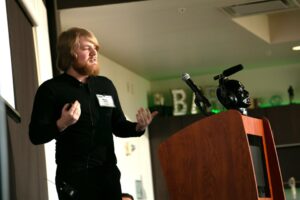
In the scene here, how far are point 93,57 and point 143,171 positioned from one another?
6.59 m

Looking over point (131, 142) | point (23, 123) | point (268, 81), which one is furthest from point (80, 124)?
point (268, 81)

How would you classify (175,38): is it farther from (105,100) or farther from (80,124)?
(80,124)

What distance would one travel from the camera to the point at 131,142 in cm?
862

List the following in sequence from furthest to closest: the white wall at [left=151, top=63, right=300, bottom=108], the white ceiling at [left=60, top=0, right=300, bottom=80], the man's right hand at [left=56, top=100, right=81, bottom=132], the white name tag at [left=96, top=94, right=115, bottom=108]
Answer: the white wall at [left=151, top=63, right=300, bottom=108] < the white ceiling at [left=60, top=0, right=300, bottom=80] < the white name tag at [left=96, top=94, right=115, bottom=108] < the man's right hand at [left=56, top=100, right=81, bottom=132]

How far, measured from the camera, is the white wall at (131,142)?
8.08m

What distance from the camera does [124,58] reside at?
8.32 m

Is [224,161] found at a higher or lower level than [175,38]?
lower

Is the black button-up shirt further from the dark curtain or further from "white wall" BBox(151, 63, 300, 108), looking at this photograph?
"white wall" BBox(151, 63, 300, 108)

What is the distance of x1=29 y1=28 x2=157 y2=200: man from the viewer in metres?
2.57

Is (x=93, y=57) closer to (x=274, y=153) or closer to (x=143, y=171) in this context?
(x=274, y=153)

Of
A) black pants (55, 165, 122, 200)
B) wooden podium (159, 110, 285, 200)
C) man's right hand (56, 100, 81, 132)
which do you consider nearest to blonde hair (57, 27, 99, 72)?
man's right hand (56, 100, 81, 132)

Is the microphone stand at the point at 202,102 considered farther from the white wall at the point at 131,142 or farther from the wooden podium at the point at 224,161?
the white wall at the point at 131,142

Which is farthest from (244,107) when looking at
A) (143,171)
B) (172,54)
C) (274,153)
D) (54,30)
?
(143,171)

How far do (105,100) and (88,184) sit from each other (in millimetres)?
378
